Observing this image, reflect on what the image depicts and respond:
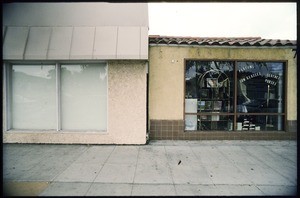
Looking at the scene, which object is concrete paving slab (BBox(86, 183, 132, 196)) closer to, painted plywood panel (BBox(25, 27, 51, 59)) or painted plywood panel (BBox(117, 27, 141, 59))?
painted plywood panel (BBox(117, 27, 141, 59))

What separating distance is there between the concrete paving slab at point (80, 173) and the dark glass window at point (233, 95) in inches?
163

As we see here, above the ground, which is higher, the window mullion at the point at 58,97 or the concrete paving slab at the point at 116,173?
the window mullion at the point at 58,97

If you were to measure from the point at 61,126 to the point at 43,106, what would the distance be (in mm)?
966

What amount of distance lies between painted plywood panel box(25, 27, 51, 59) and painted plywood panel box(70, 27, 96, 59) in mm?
897

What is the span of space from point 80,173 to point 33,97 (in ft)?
13.6

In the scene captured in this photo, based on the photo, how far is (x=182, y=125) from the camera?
881 centimetres

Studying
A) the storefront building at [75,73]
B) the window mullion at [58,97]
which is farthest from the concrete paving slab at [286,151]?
the window mullion at [58,97]

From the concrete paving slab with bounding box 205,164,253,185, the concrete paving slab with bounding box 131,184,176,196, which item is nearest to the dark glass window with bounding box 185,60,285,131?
the concrete paving slab with bounding box 205,164,253,185

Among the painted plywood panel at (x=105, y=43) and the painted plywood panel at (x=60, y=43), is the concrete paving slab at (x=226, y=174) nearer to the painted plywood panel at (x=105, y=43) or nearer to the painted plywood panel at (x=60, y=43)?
the painted plywood panel at (x=105, y=43)

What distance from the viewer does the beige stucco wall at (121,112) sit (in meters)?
8.20

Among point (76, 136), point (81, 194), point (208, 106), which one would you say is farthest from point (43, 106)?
point (208, 106)

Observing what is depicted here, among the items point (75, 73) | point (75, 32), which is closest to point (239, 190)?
point (75, 73)

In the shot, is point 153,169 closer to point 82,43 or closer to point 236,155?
point 236,155

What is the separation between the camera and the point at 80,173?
5715mm
